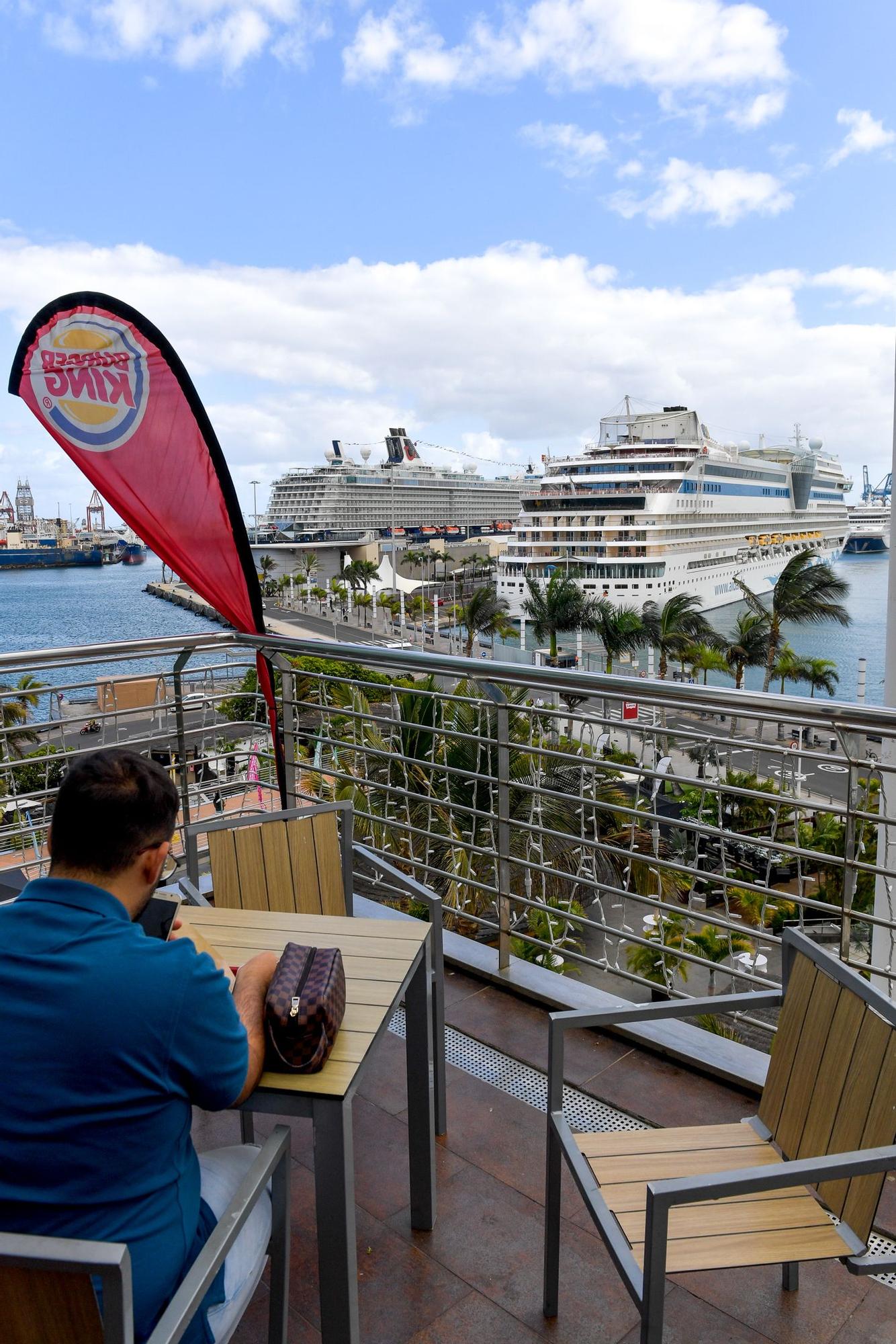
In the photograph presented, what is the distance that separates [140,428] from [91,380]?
0.95 ft

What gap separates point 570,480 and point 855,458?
44.7m

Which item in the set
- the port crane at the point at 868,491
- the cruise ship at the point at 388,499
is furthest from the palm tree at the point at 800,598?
the port crane at the point at 868,491

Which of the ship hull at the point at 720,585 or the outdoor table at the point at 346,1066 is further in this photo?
the ship hull at the point at 720,585

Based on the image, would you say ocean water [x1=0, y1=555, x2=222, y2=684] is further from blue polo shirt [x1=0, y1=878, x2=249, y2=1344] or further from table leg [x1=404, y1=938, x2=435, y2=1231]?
blue polo shirt [x1=0, y1=878, x2=249, y2=1344]

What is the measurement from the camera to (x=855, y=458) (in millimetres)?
84500

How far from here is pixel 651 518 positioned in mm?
53469

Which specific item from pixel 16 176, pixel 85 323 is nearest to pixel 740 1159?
pixel 85 323

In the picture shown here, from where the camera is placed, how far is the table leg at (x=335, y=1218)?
1.33 metres

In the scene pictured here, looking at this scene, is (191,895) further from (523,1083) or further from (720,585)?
(720,585)

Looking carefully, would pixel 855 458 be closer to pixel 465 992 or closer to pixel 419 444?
pixel 419 444

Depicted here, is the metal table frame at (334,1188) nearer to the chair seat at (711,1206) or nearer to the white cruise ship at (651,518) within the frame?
the chair seat at (711,1206)

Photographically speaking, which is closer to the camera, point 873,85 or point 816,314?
point 873,85

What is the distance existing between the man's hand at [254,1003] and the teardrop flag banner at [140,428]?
2.28 m

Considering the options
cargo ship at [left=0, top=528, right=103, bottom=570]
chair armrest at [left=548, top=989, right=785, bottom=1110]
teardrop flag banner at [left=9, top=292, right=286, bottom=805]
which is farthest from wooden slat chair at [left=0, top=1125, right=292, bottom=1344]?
cargo ship at [left=0, top=528, right=103, bottom=570]
